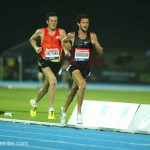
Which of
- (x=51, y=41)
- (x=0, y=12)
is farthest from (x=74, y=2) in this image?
(x=51, y=41)

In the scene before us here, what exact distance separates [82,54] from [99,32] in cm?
1834

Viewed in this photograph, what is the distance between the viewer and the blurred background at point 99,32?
2688 cm

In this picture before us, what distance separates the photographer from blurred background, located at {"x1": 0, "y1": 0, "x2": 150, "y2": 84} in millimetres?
26875

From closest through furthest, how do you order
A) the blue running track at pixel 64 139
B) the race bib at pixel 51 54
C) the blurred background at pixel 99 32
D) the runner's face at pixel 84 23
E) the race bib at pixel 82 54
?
the blue running track at pixel 64 139
the runner's face at pixel 84 23
the race bib at pixel 82 54
the race bib at pixel 51 54
the blurred background at pixel 99 32

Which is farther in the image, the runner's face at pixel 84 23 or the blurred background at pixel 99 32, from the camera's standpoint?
the blurred background at pixel 99 32

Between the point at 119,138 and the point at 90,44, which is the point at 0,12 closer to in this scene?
the point at 90,44

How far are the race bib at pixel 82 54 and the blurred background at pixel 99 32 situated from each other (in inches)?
533

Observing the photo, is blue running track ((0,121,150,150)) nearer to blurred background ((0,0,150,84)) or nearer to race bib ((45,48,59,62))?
race bib ((45,48,59,62))

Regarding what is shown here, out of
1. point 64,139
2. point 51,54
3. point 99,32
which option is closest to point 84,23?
point 51,54

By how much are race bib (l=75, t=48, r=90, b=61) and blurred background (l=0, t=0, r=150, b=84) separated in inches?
533

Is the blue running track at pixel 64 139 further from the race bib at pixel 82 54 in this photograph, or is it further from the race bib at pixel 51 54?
the race bib at pixel 51 54

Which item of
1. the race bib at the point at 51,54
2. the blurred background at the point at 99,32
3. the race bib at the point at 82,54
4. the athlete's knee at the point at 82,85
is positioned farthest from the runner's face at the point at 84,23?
the blurred background at the point at 99,32

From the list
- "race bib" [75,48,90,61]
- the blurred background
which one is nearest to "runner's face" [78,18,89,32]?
"race bib" [75,48,90,61]

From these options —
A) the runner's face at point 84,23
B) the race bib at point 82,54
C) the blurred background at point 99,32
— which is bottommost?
the blurred background at point 99,32
